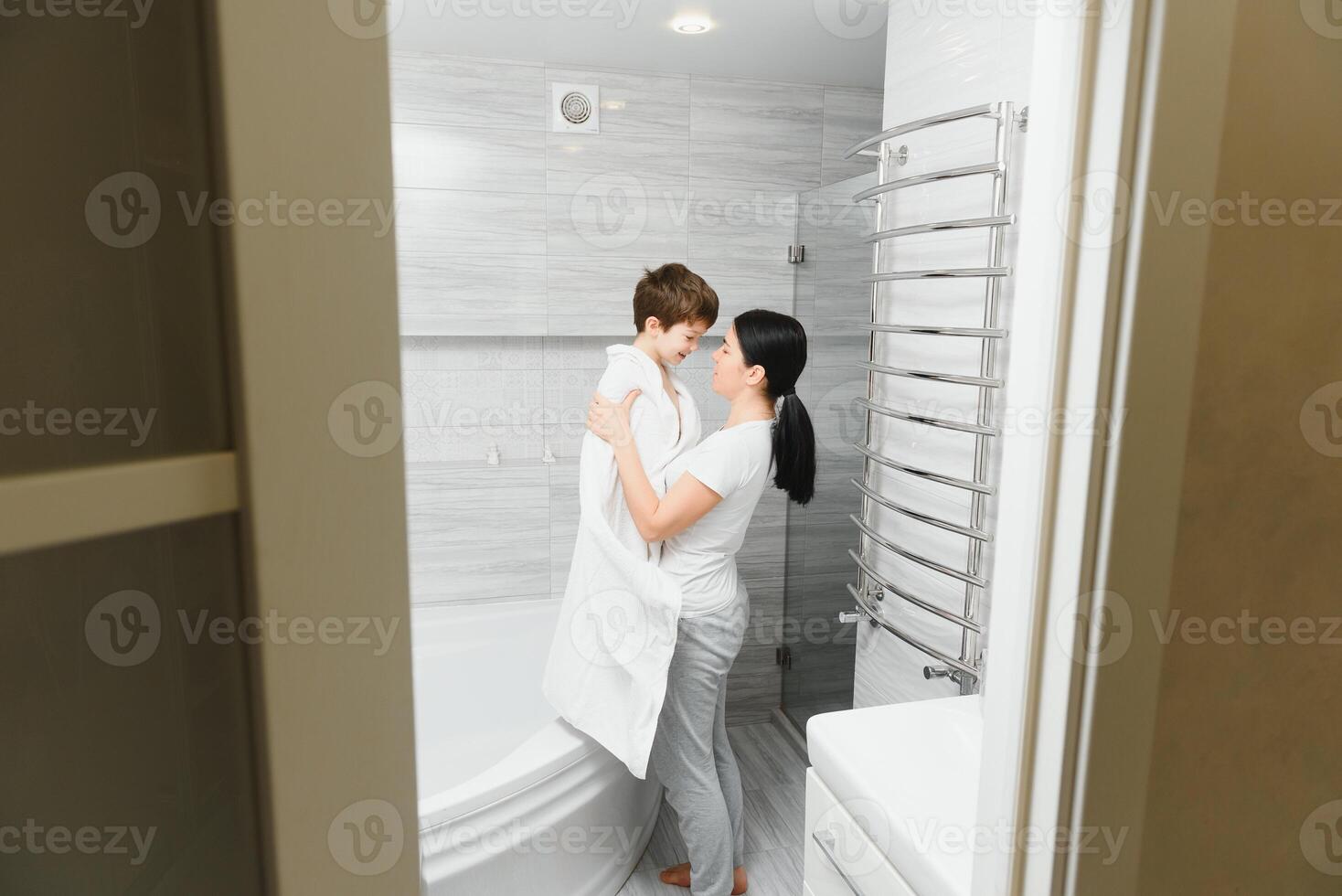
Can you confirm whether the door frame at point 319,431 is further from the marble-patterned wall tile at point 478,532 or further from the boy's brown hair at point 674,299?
the marble-patterned wall tile at point 478,532

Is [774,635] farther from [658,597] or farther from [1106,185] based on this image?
[1106,185]

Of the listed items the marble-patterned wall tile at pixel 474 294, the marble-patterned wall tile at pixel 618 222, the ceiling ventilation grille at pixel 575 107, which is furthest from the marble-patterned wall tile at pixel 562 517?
the ceiling ventilation grille at pixel 575 107

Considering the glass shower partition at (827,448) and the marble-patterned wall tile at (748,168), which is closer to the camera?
the glass shower partition at (827,448)

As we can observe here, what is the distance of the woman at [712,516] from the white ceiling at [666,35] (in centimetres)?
79

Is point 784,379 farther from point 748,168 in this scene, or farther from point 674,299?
point 748,168

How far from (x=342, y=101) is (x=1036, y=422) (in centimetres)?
53

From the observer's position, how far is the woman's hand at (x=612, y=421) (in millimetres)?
1923

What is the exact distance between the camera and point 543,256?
2607 millimetres

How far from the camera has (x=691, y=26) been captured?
2139 mm

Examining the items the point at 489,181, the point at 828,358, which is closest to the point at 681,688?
the point at 828,358

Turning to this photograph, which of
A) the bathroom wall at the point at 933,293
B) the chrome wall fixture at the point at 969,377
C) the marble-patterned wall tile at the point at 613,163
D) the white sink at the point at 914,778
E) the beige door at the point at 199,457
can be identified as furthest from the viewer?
the marble-patterned wall tile at the point at 613,163

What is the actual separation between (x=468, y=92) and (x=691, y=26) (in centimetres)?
76

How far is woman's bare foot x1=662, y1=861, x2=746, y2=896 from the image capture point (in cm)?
212

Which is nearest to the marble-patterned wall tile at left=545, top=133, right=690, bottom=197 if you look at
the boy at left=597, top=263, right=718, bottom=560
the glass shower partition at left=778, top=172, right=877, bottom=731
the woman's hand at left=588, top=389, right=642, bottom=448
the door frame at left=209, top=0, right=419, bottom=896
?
the glass shower partition at left=778, top=172, right=877, bottom=731
